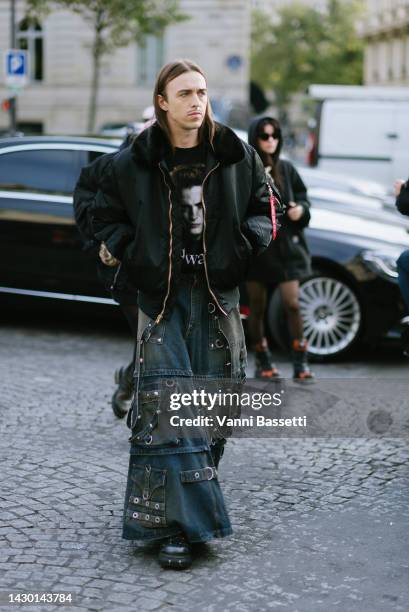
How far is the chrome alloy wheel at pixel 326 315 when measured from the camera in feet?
28.6

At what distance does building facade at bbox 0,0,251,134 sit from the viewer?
3797 cm

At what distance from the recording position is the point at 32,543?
4551 millimetres

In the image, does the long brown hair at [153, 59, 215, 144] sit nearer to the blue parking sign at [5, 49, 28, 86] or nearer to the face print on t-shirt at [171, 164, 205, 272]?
the face print on t-shirt at [171, 164, 205, 272]

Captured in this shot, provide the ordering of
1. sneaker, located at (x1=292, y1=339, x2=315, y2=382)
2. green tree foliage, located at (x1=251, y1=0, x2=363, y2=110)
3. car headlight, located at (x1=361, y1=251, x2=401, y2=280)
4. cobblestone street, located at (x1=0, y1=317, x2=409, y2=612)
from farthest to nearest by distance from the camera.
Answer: green tree foliage, located at (x1=251, y1=0, x2=363, y2=110)
car headlight, located at (x1=361, y1=251, x2=401, y2=280)
sneaker, located at (x1=292, y1=339, x2=315, y2=382)
cobblestone street, located at (x1=0, y1=317, x2=409, y2=612)

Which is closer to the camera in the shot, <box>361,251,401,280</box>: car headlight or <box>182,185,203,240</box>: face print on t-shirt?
<box>182,185,203,240</box>: face print on t-shirt

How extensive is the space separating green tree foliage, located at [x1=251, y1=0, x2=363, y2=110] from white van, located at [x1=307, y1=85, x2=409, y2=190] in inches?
2263

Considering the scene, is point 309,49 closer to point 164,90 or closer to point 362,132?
point 362,132

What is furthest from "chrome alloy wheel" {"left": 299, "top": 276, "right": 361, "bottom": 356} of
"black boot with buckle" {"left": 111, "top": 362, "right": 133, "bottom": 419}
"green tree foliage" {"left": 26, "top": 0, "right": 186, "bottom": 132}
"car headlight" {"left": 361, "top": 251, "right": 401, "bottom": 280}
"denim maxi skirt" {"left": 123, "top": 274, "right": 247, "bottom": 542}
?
"green tree foliage" {"left": 26, "top": 0, "right": 186, "bottom": 132}

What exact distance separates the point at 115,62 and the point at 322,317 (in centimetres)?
3085

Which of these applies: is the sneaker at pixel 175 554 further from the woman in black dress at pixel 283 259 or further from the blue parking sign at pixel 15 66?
the blue parking sign at pixel 15 66

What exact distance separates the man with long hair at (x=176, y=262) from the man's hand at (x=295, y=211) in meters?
3.10

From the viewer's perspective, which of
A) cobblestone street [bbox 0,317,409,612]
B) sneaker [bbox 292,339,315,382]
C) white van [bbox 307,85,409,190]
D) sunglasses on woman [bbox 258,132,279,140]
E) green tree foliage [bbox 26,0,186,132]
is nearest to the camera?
cobblestone street [bbox 0,317,409,612]

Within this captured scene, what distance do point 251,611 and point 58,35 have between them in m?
36.4

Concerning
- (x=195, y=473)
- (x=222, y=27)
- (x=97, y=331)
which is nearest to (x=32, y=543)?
(x=195, y=473)
